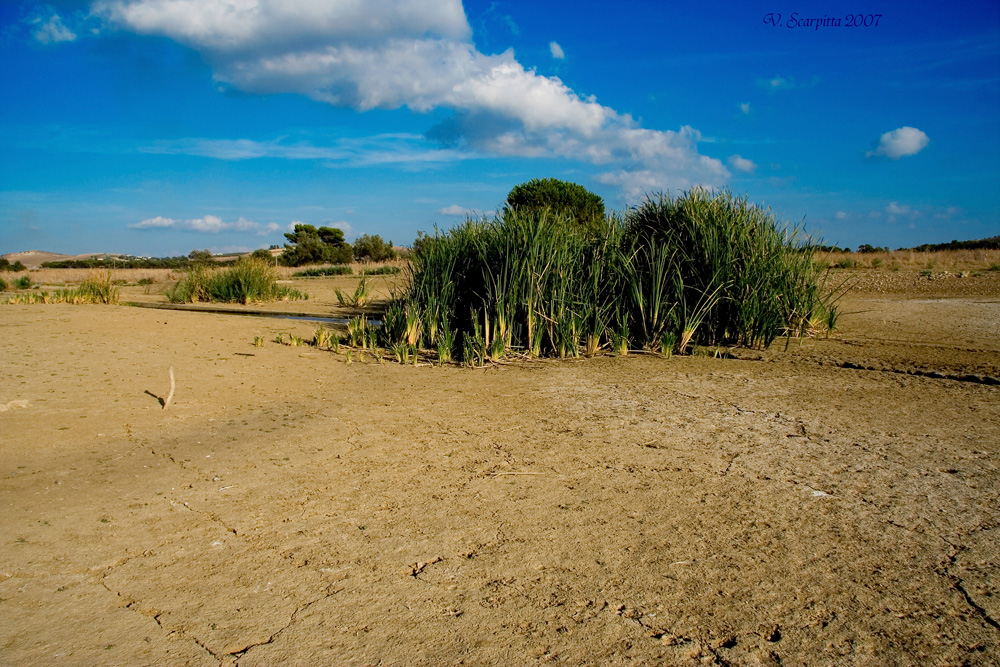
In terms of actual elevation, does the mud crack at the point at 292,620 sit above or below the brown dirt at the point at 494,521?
below

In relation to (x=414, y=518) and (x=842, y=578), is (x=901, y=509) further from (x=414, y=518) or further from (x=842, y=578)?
(x=414, y=518)

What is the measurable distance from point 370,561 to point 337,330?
9.08m

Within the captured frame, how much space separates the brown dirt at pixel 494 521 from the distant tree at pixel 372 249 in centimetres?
3273

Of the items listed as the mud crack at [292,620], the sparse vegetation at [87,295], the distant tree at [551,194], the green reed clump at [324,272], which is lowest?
the mud crack at [292,620]

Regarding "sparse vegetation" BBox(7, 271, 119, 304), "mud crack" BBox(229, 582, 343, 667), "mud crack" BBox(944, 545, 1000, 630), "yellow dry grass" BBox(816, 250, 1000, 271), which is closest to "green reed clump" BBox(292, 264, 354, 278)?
"sparse vegetation" BBox(7, 271, 119, 304)

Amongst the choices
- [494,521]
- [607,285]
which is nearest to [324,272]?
[607,285]

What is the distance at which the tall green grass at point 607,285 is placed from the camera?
10.1 m

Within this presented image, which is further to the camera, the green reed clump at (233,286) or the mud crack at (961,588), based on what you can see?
the green reed clump at (233,286)

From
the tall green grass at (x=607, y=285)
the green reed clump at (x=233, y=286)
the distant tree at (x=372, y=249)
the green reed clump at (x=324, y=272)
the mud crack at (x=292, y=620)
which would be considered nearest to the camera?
the mud crack at (x=292, y=620)

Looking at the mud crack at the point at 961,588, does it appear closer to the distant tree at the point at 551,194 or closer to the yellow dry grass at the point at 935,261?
the yellow dry grass at the point at 935,261

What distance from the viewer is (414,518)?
13.5 feet

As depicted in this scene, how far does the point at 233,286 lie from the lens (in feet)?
58.3

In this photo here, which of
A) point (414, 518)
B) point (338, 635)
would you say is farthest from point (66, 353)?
point (338, 635)

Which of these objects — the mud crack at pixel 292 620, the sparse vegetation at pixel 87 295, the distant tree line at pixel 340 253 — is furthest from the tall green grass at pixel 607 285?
the distant tree line at pixel 340 253
